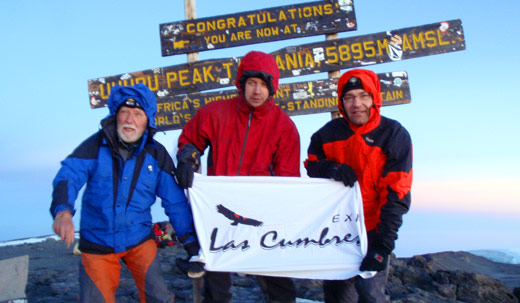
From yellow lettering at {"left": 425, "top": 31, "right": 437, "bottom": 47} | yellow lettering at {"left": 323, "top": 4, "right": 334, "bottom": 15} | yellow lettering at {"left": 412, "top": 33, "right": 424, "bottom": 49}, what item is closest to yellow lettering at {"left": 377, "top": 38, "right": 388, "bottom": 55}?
yellow lettering at {"left": 412, "top": 33, "right": 424, "bottom": 49}

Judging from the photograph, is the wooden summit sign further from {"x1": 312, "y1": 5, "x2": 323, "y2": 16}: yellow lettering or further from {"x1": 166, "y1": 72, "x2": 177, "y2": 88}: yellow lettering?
{"x1": 166, "y1": 72, "x2": 177, "y2": 88}: yellow lettering

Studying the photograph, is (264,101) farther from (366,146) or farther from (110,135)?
(110,135)

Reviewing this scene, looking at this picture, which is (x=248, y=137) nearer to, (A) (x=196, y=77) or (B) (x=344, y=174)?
(B) (x=344, y=174)

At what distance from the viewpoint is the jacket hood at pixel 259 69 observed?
3828 millimetres

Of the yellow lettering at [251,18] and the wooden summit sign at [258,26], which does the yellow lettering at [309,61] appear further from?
the yellow lettering at [251,18]

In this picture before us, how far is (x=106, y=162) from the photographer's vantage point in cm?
337

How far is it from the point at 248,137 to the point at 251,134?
43 millimetres

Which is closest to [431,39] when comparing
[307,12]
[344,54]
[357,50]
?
[357,50]

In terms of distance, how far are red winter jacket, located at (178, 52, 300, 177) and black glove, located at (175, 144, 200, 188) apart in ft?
0.41

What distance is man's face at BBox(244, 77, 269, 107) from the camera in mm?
3797

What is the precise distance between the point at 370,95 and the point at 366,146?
0.47 meters

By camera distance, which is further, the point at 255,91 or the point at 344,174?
the point at 255,91

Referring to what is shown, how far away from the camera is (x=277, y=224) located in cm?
375

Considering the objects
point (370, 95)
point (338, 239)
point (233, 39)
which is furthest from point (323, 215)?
point (233, 39)
